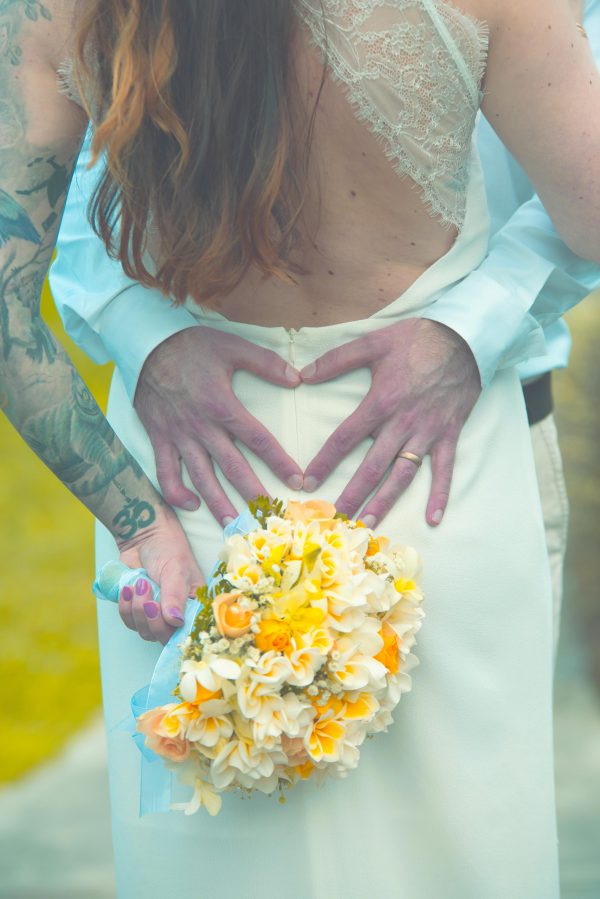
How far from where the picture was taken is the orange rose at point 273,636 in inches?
54.2

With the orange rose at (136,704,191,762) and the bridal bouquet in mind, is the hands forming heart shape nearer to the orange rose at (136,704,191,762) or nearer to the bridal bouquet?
the bridal bouquet

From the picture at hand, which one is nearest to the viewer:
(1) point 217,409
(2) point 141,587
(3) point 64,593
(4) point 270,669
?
Result: (4) point 270,669

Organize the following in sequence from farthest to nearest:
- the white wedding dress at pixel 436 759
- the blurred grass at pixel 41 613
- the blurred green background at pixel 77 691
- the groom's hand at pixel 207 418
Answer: the blurred grass at pixel 41 613 → the blurred green background at pixel 77 691 → the groom's hand at pixel 207 418 → the white wedding dress at pixel 436 759

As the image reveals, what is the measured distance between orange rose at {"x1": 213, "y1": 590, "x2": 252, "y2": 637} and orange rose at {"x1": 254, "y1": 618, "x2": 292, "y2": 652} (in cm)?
2

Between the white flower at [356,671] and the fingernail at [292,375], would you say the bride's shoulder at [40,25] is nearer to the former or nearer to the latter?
the fingernail at [292,375]

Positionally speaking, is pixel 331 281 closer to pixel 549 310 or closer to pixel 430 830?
pixel 549 310

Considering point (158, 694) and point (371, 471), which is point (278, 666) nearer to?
point (158, 694)

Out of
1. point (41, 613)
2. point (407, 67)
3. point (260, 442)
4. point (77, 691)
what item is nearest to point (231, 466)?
point (260, 442)

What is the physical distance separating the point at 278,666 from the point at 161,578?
30cm

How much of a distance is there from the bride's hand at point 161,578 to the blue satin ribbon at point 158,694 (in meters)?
0.01

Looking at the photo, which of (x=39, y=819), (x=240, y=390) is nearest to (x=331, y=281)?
(x=240, y=390)

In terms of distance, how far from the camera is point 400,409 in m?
1.66

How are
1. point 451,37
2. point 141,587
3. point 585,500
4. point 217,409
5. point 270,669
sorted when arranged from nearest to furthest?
point 270,669
point 451,37
point 141,587
point 217,409
point 585,500

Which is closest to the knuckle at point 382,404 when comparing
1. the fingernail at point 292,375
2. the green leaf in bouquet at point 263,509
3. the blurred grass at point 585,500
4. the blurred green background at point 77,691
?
the fingernail at point 292,375
